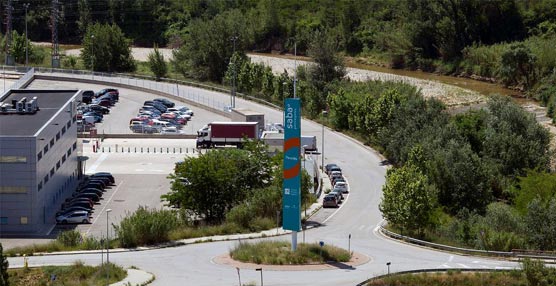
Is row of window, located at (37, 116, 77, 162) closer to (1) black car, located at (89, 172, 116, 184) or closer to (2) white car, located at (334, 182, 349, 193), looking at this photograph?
(1) black car, located at (89, 172, 116, 184)

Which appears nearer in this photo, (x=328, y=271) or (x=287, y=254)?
(x=328, y=271)

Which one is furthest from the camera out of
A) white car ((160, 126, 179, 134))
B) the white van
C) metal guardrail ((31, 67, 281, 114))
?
metal guardrail ((31, 67, 281, 114))

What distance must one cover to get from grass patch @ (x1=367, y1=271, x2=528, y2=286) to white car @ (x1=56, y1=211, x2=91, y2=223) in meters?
21.1

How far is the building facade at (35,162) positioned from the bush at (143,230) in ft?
26.8

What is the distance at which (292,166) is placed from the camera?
43000 millimetres

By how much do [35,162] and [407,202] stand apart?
18.8m

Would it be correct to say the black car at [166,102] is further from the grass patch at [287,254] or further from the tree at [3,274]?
the tree at [3,274]

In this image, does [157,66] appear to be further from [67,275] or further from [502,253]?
[502,253]

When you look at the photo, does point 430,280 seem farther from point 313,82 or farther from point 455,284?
point 313,82


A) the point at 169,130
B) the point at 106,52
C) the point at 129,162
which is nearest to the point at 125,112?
the point at 169,130

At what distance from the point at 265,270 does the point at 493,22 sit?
87103 millimetres

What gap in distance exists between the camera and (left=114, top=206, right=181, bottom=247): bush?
154ft

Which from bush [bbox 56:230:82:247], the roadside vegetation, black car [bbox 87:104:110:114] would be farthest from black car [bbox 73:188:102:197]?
the roadside vegetation

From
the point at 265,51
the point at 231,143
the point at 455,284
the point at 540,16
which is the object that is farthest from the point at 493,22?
the point at 455,284
